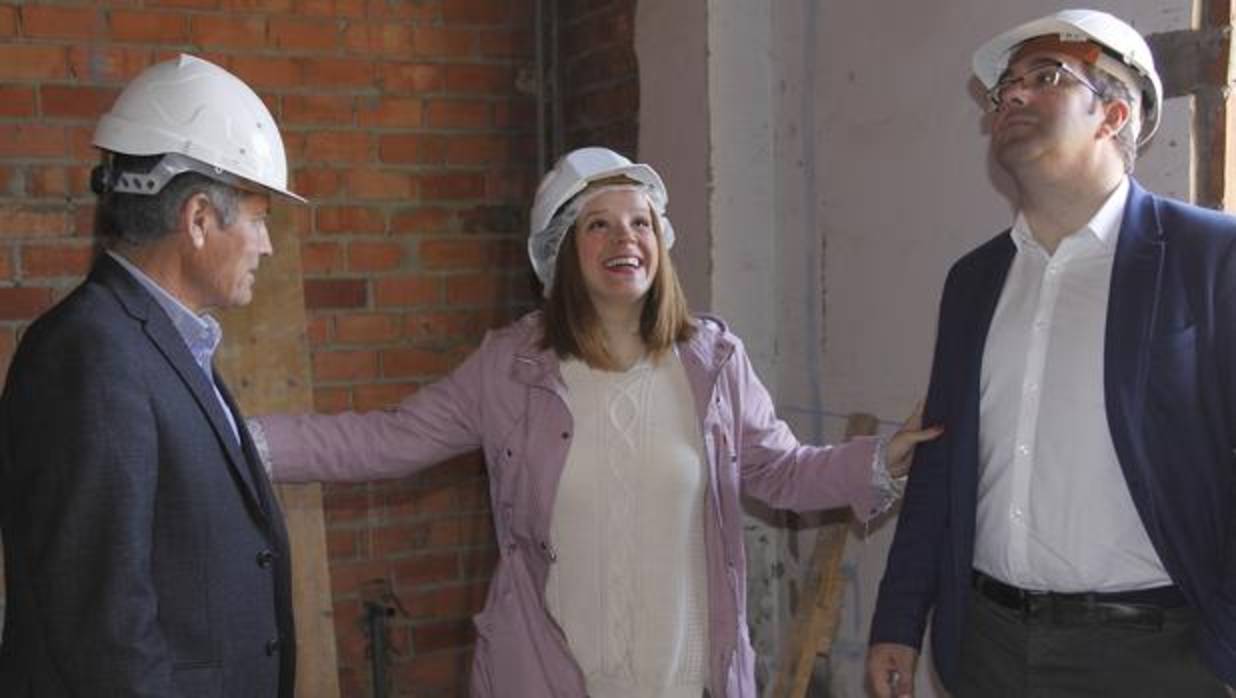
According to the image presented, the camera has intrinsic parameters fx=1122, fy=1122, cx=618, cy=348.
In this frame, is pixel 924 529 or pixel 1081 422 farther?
pixel 924 529

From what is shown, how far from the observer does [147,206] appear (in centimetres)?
150

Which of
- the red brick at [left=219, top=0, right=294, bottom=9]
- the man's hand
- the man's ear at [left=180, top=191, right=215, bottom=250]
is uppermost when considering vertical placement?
the red brick at [left=219, top=0, right=294, bottom=9]

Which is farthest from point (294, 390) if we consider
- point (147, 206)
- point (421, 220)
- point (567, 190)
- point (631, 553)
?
point (147, 206)

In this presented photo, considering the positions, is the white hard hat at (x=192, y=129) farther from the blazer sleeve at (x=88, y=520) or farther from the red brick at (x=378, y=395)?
the red brick at (x=378, y=395)

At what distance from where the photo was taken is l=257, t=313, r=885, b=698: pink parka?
1933 mm

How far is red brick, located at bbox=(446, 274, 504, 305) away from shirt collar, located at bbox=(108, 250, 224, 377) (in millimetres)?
1603

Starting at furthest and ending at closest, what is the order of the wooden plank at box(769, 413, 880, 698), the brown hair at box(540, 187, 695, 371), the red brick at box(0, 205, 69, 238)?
the red brick at box(0, 205, 69, 238) → the wooden plank at box(769, 413, 880, 698) → the brown hair at box(540, 187, 695, 371)

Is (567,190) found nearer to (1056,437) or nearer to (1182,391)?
(1056,437)

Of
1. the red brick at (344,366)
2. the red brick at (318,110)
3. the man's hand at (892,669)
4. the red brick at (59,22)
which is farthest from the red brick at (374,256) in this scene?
the man's hand at (892,669)

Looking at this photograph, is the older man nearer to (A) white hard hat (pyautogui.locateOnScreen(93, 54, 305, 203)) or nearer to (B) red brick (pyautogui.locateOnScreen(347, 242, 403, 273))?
(A) white hard hat (pyautogui.locateOnScreen(93, 54, 305, 203))

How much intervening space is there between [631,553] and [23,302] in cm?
174

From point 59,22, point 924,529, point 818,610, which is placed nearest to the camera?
point 924,529

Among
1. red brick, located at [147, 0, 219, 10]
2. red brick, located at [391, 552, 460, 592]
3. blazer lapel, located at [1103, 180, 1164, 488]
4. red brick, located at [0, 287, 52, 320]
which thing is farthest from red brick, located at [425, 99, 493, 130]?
blazer lapel, located at [1103, 180, 1164, 488]

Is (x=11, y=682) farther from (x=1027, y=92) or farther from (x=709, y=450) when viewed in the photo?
(x=1027, y=92)
